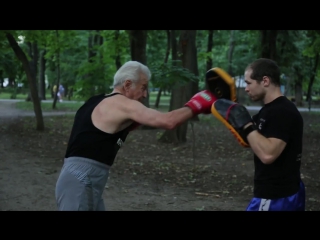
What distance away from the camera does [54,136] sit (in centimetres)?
1468

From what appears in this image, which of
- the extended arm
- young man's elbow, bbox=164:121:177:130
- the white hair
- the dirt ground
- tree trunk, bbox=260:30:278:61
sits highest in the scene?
tree trunk, bbox=260:30:278:61

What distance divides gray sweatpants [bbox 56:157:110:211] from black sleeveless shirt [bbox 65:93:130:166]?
0.17 feet

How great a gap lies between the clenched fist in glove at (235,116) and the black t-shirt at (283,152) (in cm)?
15

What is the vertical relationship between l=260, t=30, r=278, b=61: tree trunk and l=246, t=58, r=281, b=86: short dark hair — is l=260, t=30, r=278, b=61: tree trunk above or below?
above

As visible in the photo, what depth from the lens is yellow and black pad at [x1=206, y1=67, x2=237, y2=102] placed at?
4.01 m

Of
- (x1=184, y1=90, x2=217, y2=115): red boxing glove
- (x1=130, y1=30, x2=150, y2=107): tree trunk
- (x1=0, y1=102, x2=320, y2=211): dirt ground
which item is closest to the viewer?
(x1=184, y1=90, x2=217, y2=115): red boxing glove

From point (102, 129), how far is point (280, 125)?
Result: 1390mm

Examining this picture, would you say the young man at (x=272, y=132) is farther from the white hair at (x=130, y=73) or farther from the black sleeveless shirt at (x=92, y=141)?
the black sleeveless shirt at (x=92, y=141)

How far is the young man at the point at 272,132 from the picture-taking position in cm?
355

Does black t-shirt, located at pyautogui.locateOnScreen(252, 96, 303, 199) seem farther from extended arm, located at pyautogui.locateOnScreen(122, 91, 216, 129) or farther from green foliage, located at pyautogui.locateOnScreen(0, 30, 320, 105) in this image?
green foliage, located at pyautogui.locateOnScreen(0, 30, 320, 105)

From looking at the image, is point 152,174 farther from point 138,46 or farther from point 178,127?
point 138,46

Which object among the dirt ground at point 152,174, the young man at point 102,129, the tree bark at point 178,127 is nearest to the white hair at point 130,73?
the young man at point 102,129

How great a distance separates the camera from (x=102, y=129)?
152 inches

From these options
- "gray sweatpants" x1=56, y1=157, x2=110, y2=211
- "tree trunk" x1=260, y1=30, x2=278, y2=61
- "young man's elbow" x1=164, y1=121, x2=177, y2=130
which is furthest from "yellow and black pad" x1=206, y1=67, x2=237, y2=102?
"tree trunk" x1=260, y1=30, x2=278, y2=61
